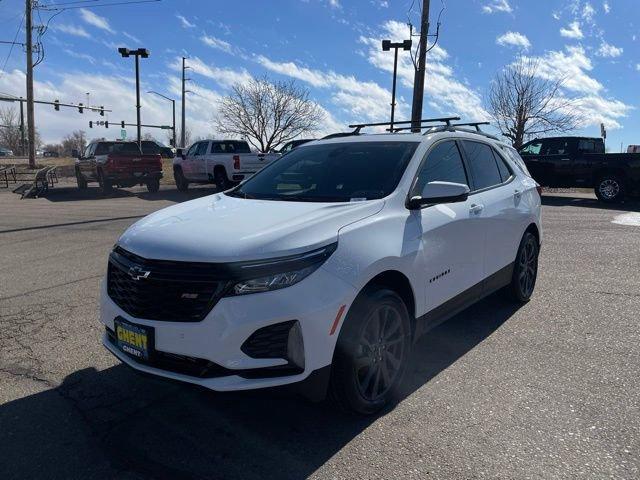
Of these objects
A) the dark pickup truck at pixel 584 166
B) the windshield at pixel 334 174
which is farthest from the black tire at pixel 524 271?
the dark pickup truck at pixel 584 166

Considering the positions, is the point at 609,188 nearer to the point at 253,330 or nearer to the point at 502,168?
Result: the point at 502,168

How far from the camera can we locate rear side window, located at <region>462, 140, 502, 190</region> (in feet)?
15.4

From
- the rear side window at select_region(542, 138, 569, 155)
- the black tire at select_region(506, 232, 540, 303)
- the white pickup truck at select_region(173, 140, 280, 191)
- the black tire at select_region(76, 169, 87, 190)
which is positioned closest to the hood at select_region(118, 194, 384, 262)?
the black tire at select_region(506, 232, 540, 303)

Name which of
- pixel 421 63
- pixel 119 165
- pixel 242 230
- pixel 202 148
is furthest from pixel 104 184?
pixel 242 230

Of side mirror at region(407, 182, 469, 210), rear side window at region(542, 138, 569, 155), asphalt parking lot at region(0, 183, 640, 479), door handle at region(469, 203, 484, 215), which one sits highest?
rear side window at region(542, 138, 569, 155)

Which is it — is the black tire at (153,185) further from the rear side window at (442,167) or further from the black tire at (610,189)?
the rear side window at (442,167)

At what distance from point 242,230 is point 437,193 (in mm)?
1349

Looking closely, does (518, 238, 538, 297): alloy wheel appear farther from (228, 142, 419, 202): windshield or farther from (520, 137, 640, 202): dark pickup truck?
(520, 137, 640, 202): dark pickup truck

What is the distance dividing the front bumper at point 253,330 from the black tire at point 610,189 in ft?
53.1

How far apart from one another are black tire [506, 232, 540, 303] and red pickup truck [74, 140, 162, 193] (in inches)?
648

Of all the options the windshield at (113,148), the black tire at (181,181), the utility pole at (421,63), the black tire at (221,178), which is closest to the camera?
the utility pole at (421,63)

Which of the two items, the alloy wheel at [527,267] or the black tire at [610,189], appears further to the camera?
the black tire at [610,189]

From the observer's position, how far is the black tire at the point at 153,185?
2008 cm

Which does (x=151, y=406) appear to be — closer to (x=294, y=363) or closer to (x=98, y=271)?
(x=294, y=363)
